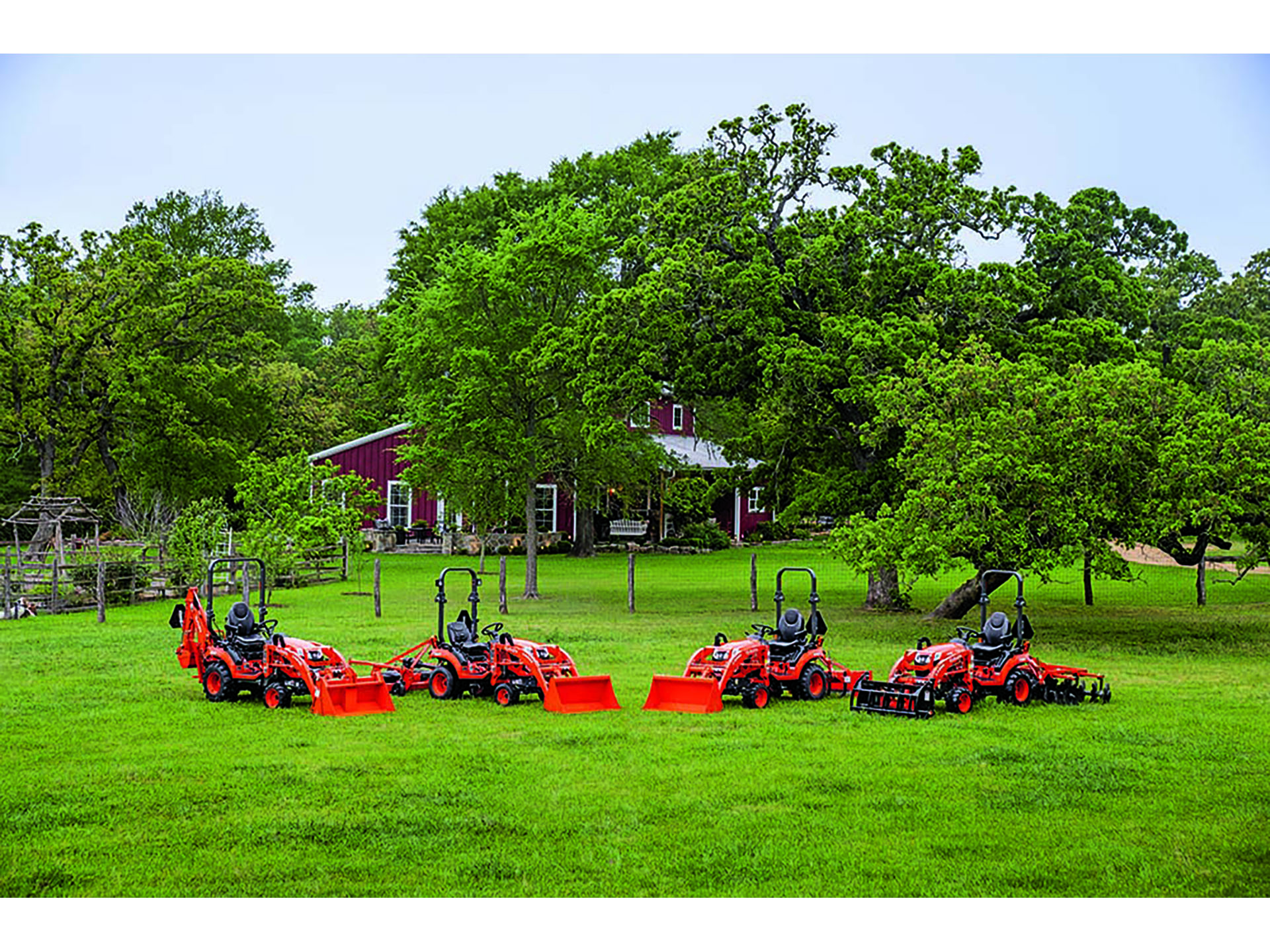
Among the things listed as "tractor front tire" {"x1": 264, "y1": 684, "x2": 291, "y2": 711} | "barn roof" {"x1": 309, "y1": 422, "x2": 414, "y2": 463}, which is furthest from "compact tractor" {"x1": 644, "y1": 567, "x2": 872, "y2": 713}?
"barn roof" {"x1": 309, "y1": 422, "x2": 414, "y2": 463}

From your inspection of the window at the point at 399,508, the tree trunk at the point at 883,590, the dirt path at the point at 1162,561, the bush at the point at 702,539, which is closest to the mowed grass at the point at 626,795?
the tree trunk at the point at 883,590

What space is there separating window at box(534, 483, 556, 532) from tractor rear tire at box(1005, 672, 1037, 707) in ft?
114

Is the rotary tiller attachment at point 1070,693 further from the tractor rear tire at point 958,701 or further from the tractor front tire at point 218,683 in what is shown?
the tractor front tire at point 218,683

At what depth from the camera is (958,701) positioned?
13250mm

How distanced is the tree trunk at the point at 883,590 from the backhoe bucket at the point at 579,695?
1344 cm

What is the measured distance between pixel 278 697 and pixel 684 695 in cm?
412

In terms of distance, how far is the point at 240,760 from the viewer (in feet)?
34.7

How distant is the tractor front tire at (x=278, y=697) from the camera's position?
13.4m

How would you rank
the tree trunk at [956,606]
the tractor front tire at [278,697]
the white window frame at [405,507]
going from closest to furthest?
the tractor front tire at [278,697]
the tree trunk at [956,606]
the white window frame at [405,507]

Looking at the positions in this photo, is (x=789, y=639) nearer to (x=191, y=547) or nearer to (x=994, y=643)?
(x=994, y=643)

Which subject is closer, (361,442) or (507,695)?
(507,695)

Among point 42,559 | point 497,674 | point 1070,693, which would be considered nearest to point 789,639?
point 1070,693

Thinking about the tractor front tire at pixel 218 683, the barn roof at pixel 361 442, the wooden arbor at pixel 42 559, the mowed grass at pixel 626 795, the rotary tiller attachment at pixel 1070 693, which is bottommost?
the mowed grass at pixel 626 795

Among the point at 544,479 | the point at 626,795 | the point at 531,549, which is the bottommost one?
the point at 626,795
